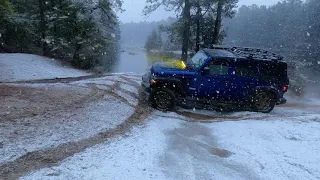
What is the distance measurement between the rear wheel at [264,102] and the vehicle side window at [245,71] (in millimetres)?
871

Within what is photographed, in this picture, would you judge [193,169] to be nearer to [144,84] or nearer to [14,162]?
[14,162]

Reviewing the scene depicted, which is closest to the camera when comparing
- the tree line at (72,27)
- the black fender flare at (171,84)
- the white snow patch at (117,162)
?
the white snow patch at (117,162)

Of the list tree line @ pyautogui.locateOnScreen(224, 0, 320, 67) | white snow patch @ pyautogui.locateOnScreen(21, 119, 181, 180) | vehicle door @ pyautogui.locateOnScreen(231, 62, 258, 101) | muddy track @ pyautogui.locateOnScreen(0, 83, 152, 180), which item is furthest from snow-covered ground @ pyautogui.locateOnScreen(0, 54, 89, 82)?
tree line @ pyautogui.locateOnScreen(224, 0, 320, 67)

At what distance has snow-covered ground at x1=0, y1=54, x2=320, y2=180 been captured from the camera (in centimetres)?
583

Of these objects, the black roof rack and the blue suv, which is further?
the black roof rack

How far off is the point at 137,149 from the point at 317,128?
17.6 feet

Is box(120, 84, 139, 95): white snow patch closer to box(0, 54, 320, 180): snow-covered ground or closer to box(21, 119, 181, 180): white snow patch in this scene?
box(0, 54, 320, 180): snow-covered ground

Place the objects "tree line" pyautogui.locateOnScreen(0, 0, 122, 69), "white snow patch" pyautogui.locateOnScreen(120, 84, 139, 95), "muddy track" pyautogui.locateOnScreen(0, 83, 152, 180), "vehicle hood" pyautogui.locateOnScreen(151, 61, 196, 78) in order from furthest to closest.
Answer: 1. "tree line" pyautogui.locateOnScreen(0, 0, 122, 69)
2. "white snow patch" pyautogui.locateOnScreen(120, 84, 139, 95)
3. "vehicle hood" pyautogui.locateOnScreen(151, 61, 196, 78)
4. "muddy track" pyautogui.locateOnScreen(0, 83, 152, 180)

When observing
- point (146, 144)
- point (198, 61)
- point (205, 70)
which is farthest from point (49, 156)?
point (198, 61)

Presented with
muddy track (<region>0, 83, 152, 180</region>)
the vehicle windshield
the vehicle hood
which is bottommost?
muddy track (<region>0, 83, 152, 180</region>)

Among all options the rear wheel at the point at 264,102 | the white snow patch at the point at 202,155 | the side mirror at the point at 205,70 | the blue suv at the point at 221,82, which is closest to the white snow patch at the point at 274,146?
the white snow patch at the point at 202,155

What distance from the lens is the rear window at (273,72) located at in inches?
465

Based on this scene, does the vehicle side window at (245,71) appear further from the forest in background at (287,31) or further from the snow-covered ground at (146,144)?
the forest in background at (287,31)

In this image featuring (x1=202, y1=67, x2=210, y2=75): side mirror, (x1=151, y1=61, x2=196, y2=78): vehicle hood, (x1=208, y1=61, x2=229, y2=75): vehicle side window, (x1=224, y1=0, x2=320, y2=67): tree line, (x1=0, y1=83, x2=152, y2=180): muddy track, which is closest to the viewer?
(x1=0, y1=83, x2=152, y2=180): muddy track
